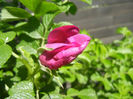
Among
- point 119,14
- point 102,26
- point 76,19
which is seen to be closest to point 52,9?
point 76,19

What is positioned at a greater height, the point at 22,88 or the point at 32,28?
the point at 32,28

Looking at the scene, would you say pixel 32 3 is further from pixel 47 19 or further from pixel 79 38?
pixel 79 38

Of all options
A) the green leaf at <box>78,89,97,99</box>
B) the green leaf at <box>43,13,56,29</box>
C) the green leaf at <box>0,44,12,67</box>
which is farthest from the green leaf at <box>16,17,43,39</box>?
the green leaf at <box>78,89,97,99</box>

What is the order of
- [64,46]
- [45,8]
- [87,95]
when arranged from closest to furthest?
[64,46]
[45,8]
[87,95]

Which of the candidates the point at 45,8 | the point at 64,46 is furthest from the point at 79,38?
the point at 45,8

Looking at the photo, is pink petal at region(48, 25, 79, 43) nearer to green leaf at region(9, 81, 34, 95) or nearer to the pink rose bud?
the pink rose bud

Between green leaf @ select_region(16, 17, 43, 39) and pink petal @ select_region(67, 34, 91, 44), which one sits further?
green leaf @ select_region(16, 17, 43, 39)
